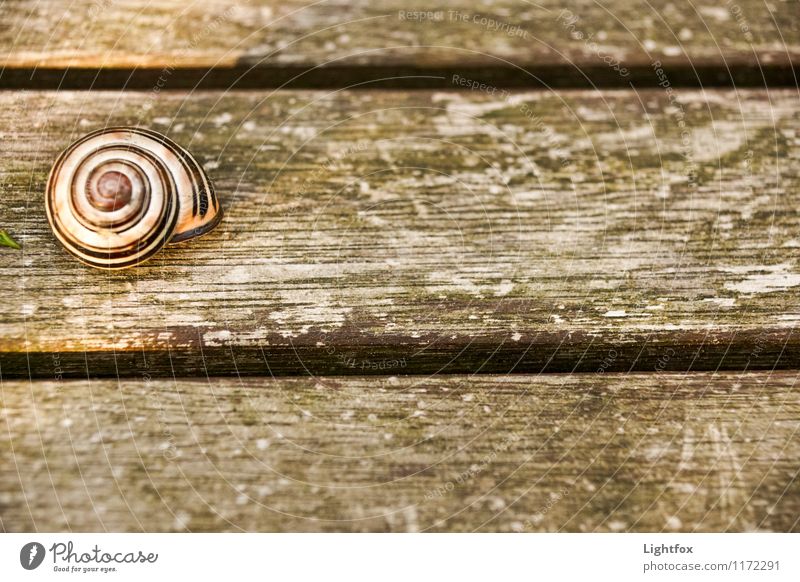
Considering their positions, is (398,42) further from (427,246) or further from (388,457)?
(388,457)

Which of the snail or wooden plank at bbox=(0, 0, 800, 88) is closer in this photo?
the snail

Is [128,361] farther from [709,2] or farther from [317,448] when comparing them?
[709,2]

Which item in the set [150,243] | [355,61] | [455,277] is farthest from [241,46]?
[455,277]
